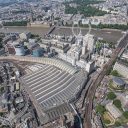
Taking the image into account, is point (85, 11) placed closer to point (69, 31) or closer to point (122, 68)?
point (69, 31)

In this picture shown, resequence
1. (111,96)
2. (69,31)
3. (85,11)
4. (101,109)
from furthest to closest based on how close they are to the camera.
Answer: (85,11)
(69,31)
(111,96)
(101,109)

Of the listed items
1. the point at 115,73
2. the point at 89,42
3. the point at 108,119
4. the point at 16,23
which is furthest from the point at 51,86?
the point at 16,23

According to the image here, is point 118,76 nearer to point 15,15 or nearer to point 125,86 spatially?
point 125,86

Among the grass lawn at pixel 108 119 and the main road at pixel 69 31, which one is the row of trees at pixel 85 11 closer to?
the main road at pixel 69 31

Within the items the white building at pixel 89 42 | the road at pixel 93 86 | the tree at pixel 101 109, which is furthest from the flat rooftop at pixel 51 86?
the white building at pixel 89 42

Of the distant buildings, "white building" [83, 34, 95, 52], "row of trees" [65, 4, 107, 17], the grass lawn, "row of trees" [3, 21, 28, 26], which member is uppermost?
"white building" [83, 34, 95, 52]

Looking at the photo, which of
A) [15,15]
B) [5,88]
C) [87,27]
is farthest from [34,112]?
[15,15]

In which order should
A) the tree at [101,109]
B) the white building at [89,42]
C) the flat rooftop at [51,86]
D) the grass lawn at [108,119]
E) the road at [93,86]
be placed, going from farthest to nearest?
1. the white building at [89,42]
2. the flat rooftop at [51,86]
3. the tree at [101,109]
4. the road at [93,86]
5. the grass lawn at [108,119]

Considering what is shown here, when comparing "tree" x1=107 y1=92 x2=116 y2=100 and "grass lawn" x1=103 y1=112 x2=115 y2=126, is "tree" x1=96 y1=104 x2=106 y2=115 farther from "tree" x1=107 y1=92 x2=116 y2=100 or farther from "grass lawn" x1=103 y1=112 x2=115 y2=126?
"tree" x1=107 y1=92 x2=116 y2=100

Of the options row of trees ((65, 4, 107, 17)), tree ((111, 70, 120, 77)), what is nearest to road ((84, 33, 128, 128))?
tree ((111, 70, 120, 77))

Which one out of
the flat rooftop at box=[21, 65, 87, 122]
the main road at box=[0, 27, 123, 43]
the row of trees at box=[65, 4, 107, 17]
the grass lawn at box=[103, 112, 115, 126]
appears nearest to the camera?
the grass lawn at box=[103, 112, 115, 126]

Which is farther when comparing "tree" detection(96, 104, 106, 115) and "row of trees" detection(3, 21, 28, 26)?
"row of trees" detection(3, 21, 28, 26)
